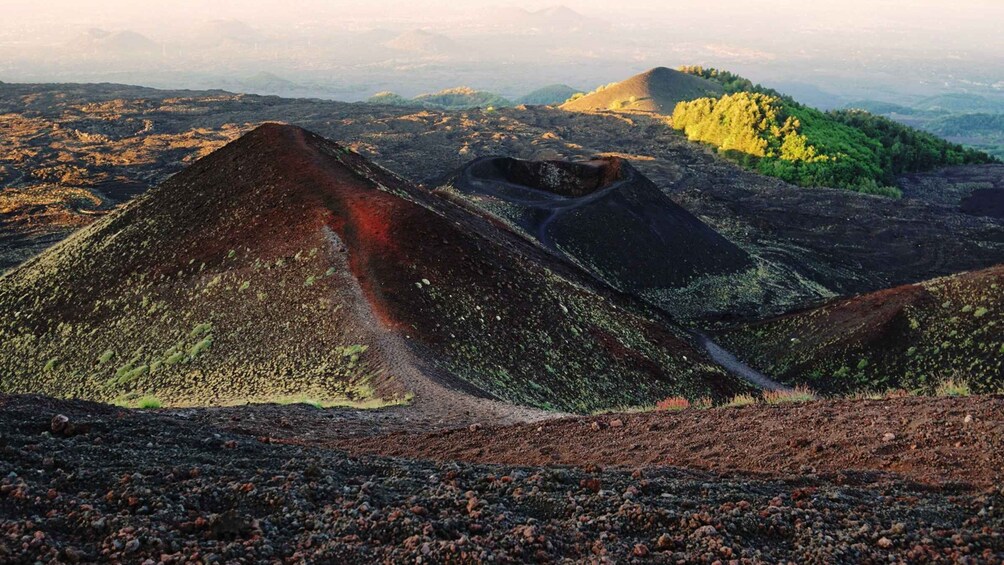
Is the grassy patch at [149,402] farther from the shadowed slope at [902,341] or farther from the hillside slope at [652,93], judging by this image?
the hillside slope at [652,93]

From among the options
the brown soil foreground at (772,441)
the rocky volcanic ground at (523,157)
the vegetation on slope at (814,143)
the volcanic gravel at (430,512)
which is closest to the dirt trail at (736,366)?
the rocky volcanic ground at (523,157)

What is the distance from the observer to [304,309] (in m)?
18.5

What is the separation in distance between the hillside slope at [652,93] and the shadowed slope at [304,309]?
11259cm

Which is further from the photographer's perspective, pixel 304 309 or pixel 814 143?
pixel 814 143

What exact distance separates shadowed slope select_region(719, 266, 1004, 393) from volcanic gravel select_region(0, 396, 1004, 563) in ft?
66.8

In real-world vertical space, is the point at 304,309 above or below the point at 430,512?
below

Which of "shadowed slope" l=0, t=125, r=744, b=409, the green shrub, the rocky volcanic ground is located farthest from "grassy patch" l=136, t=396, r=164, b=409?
the rocky volcanic ground

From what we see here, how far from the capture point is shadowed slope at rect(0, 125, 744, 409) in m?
16.9

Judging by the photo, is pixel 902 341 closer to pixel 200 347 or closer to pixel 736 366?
pixel 736 366

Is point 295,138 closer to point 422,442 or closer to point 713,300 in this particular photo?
point 422,442

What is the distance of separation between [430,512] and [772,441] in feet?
15.8

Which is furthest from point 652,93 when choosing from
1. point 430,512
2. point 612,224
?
point 430,512

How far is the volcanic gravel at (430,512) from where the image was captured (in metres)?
5.22

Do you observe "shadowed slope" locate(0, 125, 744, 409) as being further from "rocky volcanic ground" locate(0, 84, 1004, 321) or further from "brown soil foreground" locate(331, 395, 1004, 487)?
"rocky volcanic ground" locate(0, 84, 1004, 321)
